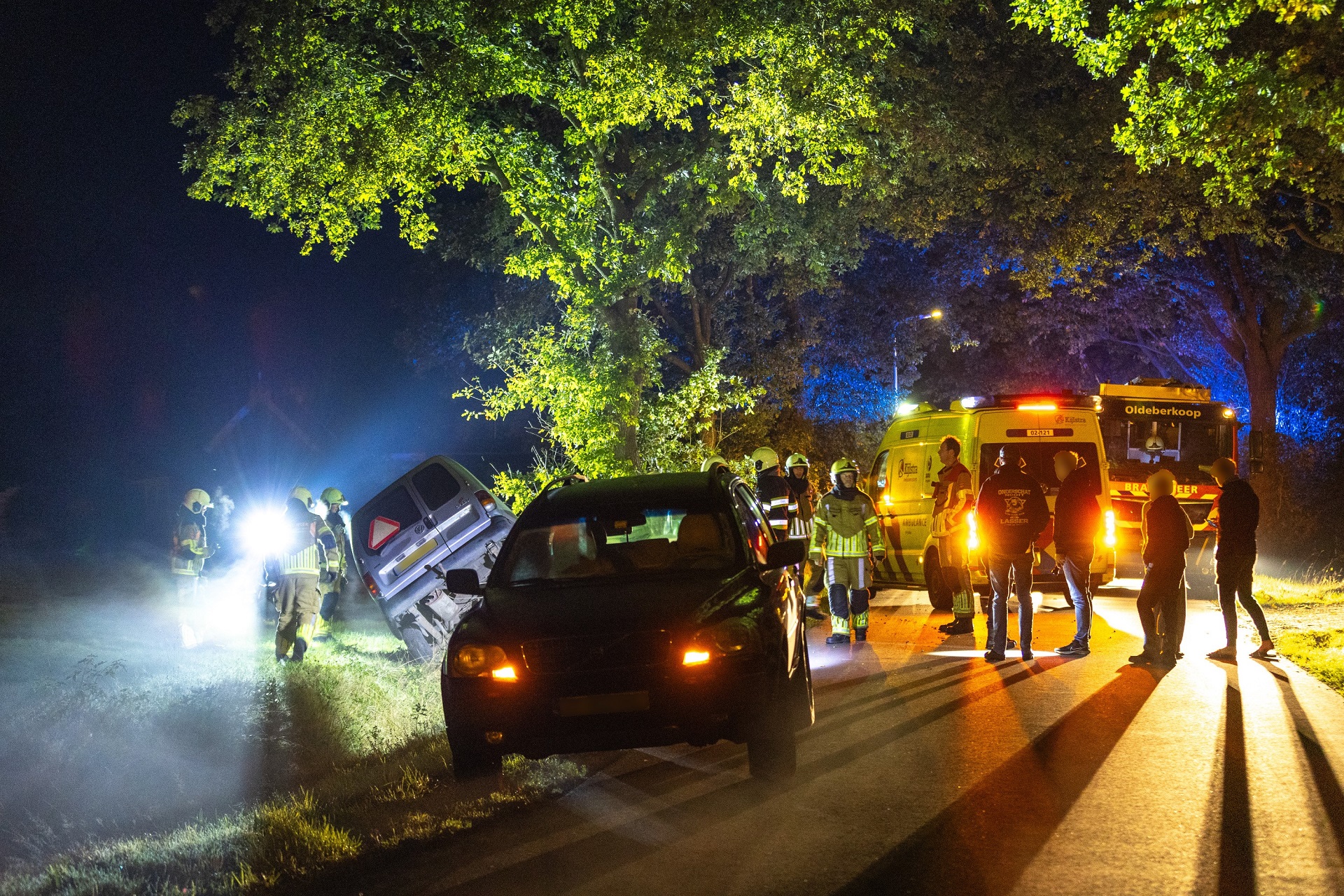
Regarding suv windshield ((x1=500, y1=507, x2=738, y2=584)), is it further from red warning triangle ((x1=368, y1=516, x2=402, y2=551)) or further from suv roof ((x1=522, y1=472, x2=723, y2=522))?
red warning triangle ((x1=368, y1=516, x2=402, y2=551))

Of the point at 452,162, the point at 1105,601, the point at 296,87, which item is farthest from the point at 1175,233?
the point at 296,87

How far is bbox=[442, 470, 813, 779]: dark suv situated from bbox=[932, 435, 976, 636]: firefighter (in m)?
5.13

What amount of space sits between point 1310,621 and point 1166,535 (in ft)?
14.0

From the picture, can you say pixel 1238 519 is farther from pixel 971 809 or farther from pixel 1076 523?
pixel 971 809

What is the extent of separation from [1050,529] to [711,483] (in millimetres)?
6550

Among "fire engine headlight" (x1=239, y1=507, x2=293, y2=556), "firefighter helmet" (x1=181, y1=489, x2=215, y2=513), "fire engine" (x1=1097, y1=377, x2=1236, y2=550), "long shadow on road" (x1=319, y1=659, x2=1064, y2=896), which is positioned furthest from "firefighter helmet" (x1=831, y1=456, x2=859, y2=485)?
"firefighter helmet" (x1=181, y1=489, x2=215, y2=513)

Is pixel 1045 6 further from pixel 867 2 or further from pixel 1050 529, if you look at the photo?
pixel 1050 529

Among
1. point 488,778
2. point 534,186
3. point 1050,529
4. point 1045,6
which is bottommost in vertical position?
point 488,778

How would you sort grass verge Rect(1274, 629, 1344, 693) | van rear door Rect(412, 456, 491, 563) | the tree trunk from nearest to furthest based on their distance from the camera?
grass verge Rect(1274, 629, 1344, 693), van rear door Rect(412, 456, 491, 563), the tree trunk

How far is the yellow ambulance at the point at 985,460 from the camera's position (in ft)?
42.3

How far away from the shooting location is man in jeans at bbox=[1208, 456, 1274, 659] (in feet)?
33.4

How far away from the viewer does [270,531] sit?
36.4 feet

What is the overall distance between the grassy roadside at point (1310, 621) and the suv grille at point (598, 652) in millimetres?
5620

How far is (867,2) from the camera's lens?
15.6 meters
